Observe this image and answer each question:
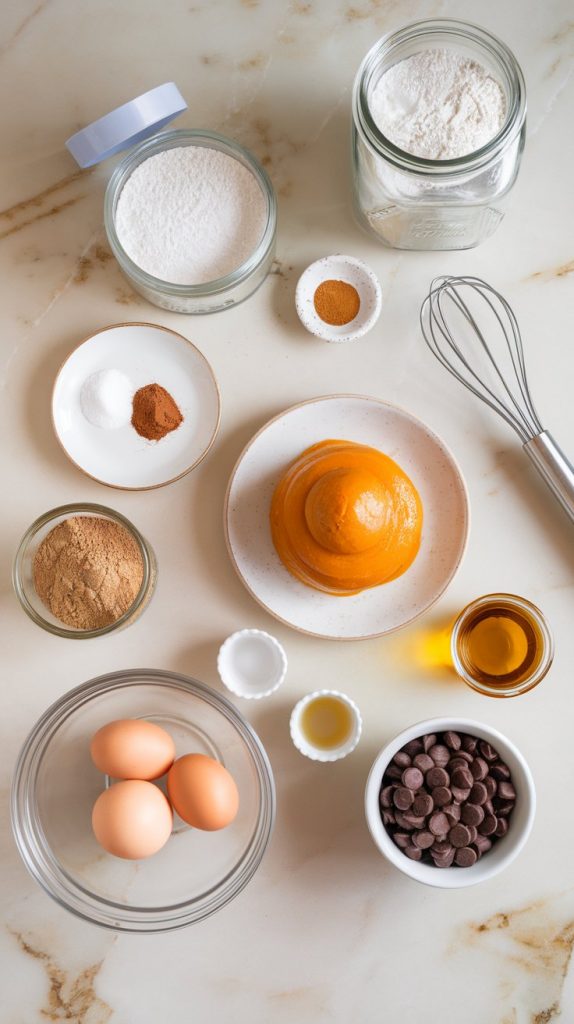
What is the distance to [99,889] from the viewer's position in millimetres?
1062

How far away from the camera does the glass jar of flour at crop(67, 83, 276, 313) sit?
1048 mm

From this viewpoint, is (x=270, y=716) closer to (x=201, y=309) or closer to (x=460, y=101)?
(x=201, y=309)

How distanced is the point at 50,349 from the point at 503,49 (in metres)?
0.71

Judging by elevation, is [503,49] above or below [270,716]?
above

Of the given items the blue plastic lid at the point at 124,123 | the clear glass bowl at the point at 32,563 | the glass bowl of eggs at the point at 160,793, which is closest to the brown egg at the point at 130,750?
the glass bowl of eggs at the point at 160,793

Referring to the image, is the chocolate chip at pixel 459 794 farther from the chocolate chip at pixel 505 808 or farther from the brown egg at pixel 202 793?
the brown egg at pixel 202 793

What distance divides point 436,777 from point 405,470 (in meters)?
0.41

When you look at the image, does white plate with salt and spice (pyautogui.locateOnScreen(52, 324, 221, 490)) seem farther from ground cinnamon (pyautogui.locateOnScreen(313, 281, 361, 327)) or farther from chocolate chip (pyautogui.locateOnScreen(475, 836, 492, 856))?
chocolate chip (pyautogui.locateOnScreen(475, 836, 492, 856))

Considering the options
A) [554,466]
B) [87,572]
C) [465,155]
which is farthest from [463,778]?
[465,155]

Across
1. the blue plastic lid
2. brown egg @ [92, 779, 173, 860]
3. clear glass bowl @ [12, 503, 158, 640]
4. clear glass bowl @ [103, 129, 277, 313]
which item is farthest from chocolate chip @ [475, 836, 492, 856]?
the blue plastic lid

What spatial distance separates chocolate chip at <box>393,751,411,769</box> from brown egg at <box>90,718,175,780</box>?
0.29 meters

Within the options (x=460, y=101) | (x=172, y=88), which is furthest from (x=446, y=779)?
(x=172, y=88)

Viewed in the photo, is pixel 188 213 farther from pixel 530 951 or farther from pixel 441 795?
pixel 530 951

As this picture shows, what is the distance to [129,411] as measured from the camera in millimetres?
1093
